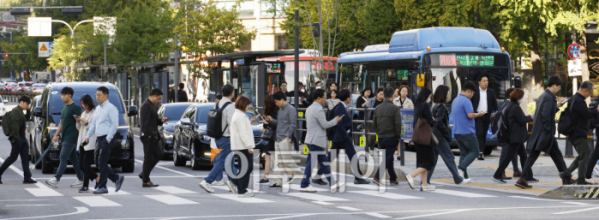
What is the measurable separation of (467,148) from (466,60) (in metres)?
8.14

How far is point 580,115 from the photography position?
12.6 meters

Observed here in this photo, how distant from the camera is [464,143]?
13977 mm

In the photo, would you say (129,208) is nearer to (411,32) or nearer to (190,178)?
(190,178)

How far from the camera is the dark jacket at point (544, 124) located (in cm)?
1277

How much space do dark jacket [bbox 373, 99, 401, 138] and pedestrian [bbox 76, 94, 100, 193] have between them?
167 inches

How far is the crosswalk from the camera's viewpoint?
11695 millimetres

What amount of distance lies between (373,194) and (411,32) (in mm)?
10820

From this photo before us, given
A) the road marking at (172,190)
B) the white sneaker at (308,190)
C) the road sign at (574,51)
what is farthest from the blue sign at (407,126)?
the road sign at (574,51)

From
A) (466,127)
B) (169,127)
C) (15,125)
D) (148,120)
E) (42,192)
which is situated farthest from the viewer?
(169,127)

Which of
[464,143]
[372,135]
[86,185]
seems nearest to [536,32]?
[372,135]

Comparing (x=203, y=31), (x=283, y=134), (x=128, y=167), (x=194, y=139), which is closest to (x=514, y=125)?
(x=283, y=134)

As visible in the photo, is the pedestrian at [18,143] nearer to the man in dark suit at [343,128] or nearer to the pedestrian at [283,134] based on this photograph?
the pedestrian at [283,134]

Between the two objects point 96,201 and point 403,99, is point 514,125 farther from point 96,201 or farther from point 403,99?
point 96,201

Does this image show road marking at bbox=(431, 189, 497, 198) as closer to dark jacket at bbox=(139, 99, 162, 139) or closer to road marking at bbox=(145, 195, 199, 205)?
road marking at bbox=(145, 195, 199, 205)
